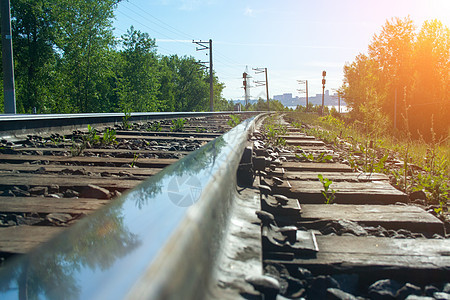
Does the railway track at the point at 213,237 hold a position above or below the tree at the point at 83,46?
below

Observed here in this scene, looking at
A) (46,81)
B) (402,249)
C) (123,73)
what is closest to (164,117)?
(402,249)

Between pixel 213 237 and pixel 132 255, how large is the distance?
0.32 m

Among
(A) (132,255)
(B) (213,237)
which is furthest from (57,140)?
(A) (132,255)

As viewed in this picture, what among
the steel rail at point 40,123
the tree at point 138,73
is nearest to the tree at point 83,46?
the tree at point 138,73

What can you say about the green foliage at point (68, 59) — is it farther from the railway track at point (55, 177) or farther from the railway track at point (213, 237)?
the railway track at point (213, 237)

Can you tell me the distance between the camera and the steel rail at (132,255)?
19.0 inches

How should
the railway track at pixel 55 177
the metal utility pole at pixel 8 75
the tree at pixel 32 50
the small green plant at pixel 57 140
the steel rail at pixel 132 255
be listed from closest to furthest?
the steel rail at pixel 132 255 < the railway track at pixel 55 177 < the small green plant at pixel 57 140 < the metal utility pole at pixel 8 75 < the tree at pixel 32 50

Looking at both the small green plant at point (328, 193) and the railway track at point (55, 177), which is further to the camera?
the small green plant at point (328, 193)

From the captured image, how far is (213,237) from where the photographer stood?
0.84 m

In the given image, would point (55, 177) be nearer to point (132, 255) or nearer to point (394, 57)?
point (132, 255)

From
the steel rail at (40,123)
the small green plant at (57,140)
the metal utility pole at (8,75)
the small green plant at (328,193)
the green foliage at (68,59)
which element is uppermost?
the green foliage at (68,59)

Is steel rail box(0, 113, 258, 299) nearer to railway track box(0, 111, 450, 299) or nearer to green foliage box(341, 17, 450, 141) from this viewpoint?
railway track box(0, 111, 450, 299)

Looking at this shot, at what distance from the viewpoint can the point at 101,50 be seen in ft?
115

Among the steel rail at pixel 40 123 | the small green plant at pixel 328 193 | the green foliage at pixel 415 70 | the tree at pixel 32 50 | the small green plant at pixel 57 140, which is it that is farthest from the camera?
the tree at pixel 32 50
